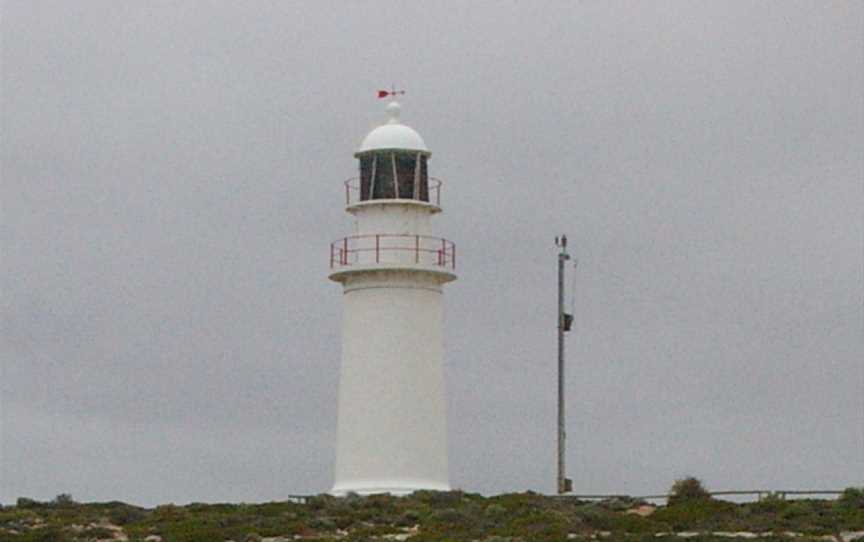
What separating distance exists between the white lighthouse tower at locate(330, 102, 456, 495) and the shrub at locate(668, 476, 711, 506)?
19.4 feet

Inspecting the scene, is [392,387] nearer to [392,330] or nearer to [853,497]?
[392,330]

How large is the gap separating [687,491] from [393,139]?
11410 mm

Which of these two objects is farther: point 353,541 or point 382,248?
point 382,248

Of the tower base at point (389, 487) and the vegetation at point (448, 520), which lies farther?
the tower base at point (389, 487)

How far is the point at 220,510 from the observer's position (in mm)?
65375

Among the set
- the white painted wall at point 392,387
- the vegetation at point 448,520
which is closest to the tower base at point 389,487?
the white painted wall at point 392,387

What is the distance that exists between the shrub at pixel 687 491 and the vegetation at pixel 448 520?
0.02 m

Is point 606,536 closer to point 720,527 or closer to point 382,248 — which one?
point 720,527

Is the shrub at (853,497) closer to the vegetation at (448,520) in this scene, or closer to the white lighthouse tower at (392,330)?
the vegetation at (448,520)

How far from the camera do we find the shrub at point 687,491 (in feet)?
210

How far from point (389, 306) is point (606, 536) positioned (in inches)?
442

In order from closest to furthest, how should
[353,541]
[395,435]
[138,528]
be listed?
[353,541] < [138,528] < [395,435]

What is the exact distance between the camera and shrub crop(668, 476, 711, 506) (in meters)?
64.1

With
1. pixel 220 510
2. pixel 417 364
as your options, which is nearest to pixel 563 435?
pixel 417 364
